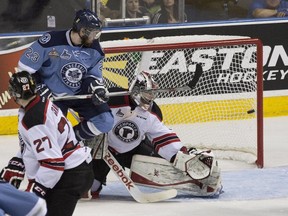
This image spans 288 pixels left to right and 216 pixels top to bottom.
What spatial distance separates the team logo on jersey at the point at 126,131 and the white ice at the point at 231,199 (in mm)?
369

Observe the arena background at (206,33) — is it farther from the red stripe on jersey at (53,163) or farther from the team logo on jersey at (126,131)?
the red stripe on jersey at (53,163)

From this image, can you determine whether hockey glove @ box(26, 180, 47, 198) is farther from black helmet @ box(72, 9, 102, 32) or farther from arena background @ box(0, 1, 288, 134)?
arena background @ box(0, 1, 288, 134)

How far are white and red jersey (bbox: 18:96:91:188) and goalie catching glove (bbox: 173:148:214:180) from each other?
1.88 m

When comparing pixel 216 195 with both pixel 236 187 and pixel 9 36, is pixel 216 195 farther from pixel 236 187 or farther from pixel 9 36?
pixel 9 36

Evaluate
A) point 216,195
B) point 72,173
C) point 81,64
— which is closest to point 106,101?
point 81,64

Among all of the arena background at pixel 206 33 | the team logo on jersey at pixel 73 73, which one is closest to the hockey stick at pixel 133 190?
the team logo on jersey at pixel 73 73

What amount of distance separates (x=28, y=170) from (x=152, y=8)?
432 centimetres

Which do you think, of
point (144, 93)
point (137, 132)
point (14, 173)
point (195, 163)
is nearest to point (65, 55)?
point (144, 93)

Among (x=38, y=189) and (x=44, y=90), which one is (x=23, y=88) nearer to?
(x=38, y=189)

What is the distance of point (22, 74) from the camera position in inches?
193

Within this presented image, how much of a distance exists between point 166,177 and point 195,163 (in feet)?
0.71

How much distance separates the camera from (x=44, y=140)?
15.8ft

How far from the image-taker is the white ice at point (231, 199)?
252 inches

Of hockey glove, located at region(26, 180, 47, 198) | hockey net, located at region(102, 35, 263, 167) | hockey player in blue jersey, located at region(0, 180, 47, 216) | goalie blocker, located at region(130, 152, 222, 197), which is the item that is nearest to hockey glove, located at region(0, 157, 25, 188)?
hockey glove, located at region(26, 180, 47, 198)
